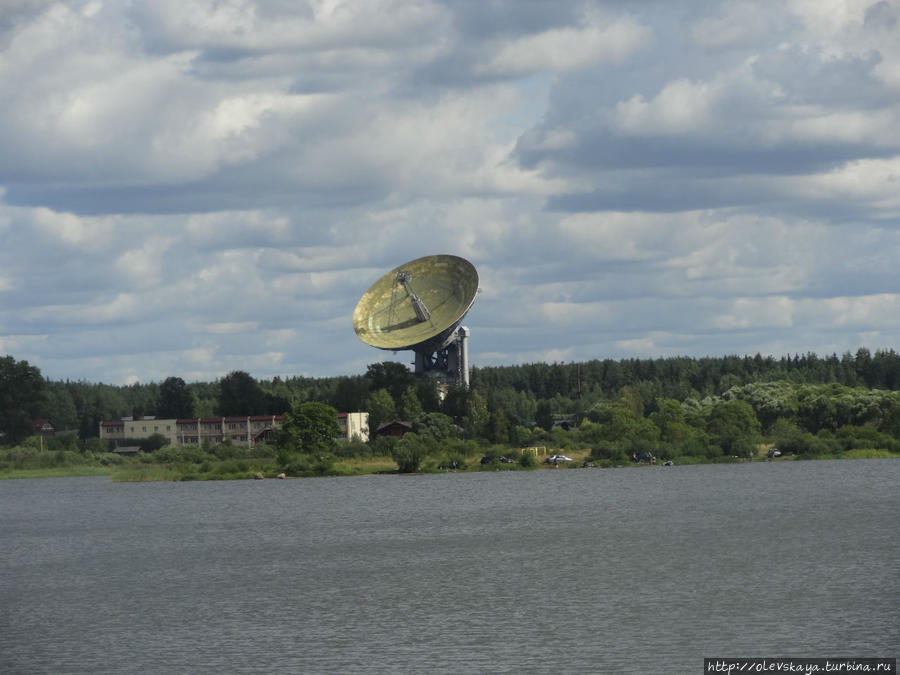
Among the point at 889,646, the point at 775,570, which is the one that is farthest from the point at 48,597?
the point at 889,646

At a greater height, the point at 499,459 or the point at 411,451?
the point at 411,451

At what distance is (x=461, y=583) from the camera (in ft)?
160

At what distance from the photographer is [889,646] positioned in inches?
1318

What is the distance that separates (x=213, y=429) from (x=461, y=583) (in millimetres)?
137801

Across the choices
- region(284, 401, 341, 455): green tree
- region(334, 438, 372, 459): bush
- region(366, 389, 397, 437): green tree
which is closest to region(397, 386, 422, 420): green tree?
region(366, 389, 397, 437): green tree

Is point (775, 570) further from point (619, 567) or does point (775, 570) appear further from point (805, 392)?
point (805, 392)

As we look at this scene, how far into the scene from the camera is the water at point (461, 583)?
35.4 metres

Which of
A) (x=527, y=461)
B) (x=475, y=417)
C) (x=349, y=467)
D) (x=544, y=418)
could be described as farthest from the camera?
(x=544, y=418)

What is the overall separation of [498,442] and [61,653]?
110300mm

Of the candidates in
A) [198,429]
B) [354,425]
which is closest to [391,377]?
[354,425]

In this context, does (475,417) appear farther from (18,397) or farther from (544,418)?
(18,397)

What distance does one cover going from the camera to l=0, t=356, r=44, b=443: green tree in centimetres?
18975

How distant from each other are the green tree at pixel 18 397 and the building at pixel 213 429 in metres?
10.2

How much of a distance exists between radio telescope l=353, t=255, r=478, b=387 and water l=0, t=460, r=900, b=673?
5407 cm
